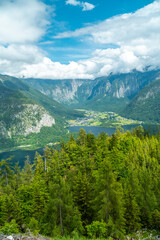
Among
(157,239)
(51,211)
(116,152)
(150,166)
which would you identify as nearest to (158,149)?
(150,166)

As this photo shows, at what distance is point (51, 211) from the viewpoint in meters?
34.3

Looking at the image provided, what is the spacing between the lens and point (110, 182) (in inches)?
1299

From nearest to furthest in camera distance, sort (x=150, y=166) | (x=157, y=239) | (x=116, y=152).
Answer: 1. (x=157, y=239)
2. (x=116, y=152)
3. (x=150, y=166)

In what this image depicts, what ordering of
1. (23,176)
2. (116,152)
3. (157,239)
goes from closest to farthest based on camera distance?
1. (157,239)
2. (116,152)
3. (23,176)

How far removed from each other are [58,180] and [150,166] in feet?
213

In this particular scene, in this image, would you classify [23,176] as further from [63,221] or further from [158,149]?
[158,149]

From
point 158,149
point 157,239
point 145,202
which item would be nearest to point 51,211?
point 157,239

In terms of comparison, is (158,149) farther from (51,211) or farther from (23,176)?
(51,211)

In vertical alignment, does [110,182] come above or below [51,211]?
above

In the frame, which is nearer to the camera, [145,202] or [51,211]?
[51,211]

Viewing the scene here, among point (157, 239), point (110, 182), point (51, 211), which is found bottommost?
point (157, 239)

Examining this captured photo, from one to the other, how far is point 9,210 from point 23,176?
122 feet

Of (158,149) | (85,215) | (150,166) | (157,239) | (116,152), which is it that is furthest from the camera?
(158,149)

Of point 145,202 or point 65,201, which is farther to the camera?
point 145,202
